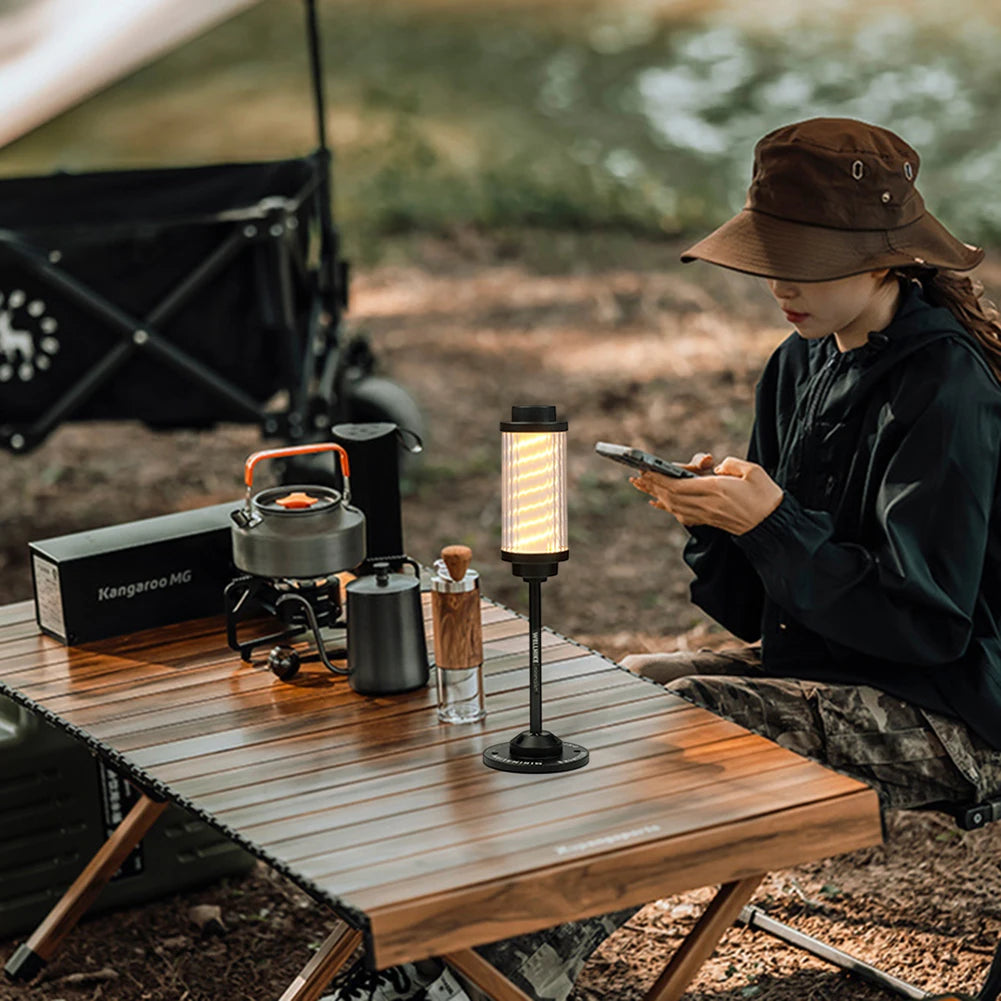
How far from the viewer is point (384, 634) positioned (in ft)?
7.46

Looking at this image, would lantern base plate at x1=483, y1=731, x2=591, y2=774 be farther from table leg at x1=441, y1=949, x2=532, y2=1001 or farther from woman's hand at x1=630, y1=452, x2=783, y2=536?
woman's hand at x1=630, y1=452, x2=783, y2=536

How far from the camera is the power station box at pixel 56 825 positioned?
2.84 m

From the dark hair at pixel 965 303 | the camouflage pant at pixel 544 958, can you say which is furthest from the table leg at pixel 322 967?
the dark hair at pixel 965 303

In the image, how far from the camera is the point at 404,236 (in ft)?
28.7

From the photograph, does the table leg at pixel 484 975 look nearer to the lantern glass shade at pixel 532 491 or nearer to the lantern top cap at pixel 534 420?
the lantern glass shade at pixel 532 491

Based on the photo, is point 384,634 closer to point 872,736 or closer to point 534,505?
point 534,505

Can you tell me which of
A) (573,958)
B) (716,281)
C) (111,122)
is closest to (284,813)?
(573,958)

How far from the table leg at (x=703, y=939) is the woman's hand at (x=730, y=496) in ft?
1.57

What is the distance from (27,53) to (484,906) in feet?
9.38

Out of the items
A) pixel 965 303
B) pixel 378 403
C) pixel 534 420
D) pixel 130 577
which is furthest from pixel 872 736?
pixel 378 403

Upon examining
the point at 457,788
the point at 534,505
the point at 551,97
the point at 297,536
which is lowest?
the point at 457,788

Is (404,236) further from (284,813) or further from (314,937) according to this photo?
(284,813)

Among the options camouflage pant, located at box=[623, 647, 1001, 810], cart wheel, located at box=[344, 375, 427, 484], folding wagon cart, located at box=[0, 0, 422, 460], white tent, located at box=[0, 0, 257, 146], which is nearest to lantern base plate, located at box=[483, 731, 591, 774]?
camouflage pant, located at box=[623, 647, 1001, 810]

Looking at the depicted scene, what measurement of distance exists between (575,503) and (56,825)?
259 centimetres
